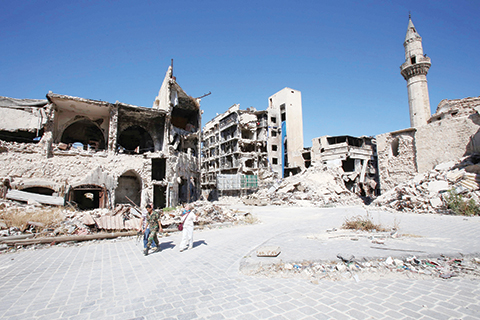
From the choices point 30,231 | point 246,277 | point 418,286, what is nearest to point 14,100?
point 30,231

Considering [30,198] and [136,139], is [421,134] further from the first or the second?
[30,198]

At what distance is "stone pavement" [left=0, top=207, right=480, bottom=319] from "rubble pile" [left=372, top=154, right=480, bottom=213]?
9031 millimetres

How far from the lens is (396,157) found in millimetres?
25719

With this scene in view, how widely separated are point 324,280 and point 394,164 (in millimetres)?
26250

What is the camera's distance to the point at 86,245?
9.27 meters

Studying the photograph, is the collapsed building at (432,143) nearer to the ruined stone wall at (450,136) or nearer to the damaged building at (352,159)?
the ruined stone wall at (450,136)

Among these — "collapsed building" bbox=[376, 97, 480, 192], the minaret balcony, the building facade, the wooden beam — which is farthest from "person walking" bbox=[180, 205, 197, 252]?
the minaret balcony

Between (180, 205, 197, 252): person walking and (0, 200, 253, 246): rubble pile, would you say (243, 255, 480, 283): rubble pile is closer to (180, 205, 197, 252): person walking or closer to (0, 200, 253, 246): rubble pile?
(180, 205, 197, 252): person walking

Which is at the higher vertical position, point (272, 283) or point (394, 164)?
point (394, 164)

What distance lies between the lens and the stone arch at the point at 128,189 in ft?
73.0

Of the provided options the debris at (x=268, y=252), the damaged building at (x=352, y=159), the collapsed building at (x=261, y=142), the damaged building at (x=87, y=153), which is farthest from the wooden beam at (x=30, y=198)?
the damaged building at (x=352, y=159)

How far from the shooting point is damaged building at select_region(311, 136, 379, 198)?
35.9 m

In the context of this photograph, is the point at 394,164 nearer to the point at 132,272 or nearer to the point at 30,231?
the point at 132,272

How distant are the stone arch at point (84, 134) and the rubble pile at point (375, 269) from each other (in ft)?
84.8
